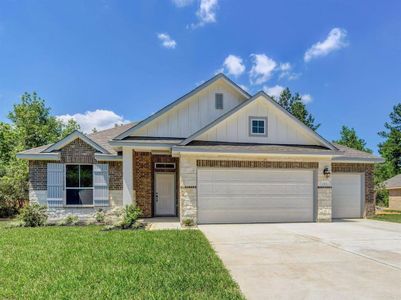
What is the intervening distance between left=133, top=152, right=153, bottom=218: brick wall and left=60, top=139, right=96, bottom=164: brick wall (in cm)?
197

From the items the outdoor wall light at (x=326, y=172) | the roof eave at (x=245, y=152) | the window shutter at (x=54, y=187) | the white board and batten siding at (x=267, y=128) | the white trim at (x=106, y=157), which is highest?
the white board and batten siding at (x=267, y=128)

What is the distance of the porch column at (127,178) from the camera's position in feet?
39.8

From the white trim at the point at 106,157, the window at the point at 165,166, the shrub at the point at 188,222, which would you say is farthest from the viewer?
the window at the point at 165,166

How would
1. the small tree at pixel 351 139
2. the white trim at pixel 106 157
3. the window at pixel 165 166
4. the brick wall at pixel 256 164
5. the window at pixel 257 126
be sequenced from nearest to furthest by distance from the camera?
the brick wall at pixel 256 164
the window at pixel 257 126
the white trim at pixel 106 157
the window at pixel 165 166
the small tree at pixel 351 139

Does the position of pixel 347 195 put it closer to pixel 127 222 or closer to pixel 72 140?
pixel 127 222

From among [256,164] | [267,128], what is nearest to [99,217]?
[256,164]

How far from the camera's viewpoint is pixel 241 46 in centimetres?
1955

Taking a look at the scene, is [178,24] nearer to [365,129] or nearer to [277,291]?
[277,291]

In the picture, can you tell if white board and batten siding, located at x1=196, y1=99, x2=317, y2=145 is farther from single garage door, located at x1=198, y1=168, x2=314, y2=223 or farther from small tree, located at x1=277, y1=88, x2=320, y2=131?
small tree, located at x1=277, y1=88, x2=320, y2=131

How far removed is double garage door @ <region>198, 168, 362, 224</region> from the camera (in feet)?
39.8

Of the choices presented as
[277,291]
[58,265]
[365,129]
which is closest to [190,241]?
[58,265]

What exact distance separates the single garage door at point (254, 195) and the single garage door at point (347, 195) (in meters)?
2.60

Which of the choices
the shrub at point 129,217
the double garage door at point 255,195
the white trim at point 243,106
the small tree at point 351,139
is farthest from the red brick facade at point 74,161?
the small tree at point 351,139

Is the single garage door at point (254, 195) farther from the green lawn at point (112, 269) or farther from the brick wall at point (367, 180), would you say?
the green lawn at point (112, 269)
